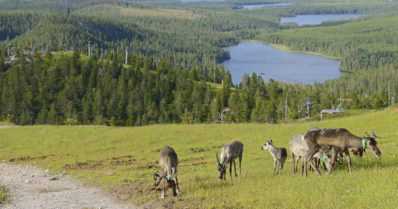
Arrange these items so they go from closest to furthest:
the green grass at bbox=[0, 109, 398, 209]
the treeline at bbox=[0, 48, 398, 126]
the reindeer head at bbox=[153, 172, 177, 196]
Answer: the green grass at bbox=[0, 109, 398, 209], the reindeer head at bbox=[153, 172, 177, 196], the treeline at bbox=[0, 48, 398, 126]

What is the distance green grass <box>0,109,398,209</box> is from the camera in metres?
20.5

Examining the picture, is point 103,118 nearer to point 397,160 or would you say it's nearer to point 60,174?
point 60,174

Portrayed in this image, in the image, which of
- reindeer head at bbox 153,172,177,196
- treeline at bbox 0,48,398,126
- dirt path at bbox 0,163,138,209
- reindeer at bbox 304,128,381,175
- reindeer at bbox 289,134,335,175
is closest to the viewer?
reindeer at bbox 304,128,381,175

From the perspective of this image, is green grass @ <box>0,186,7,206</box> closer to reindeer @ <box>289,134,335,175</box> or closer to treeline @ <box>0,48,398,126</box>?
reindeer @ <box>289,134,335,175</box>

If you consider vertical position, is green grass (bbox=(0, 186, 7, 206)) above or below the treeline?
above

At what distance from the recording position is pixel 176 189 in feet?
82.3

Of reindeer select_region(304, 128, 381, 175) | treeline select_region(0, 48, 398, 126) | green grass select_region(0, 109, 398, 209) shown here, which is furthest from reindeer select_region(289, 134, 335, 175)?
treeline select_region(0, 48, 398, 126)

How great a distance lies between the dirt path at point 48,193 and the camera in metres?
25.7

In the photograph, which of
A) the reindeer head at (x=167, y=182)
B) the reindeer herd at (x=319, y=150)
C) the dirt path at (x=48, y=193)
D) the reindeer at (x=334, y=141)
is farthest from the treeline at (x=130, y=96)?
the reindeer at (x=334, y=141)

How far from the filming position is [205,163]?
3744cm

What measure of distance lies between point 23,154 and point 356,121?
2964 cm

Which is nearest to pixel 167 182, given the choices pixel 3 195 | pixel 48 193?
pixel 48 193

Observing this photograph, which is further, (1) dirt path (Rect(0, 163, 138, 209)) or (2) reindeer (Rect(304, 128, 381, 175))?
(1) dirt path (Rect(0, 163, 138, 209))

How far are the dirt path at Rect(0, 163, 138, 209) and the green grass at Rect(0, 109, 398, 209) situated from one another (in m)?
1.06
